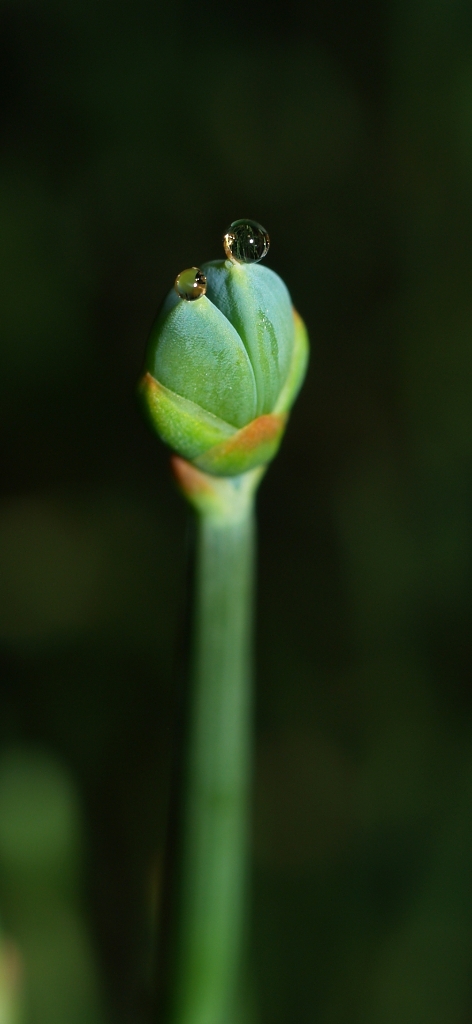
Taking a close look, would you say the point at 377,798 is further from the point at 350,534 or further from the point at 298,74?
the point at 298,74

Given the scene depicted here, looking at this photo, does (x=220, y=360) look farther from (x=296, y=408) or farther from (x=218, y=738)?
(x=296, y=408)

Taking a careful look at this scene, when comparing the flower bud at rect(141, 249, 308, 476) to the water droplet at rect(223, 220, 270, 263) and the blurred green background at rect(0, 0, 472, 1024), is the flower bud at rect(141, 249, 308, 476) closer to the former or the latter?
the water droplet at rect(223, 220, 270, 263)

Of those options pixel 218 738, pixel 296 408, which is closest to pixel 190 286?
pixel 218 738

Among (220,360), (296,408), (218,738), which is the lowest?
(218,738)

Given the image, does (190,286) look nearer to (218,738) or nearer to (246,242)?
(246,242)

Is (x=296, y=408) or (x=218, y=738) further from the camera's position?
(x=296, y=408)

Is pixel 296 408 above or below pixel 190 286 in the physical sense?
above

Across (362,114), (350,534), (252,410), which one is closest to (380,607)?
(350,534)
